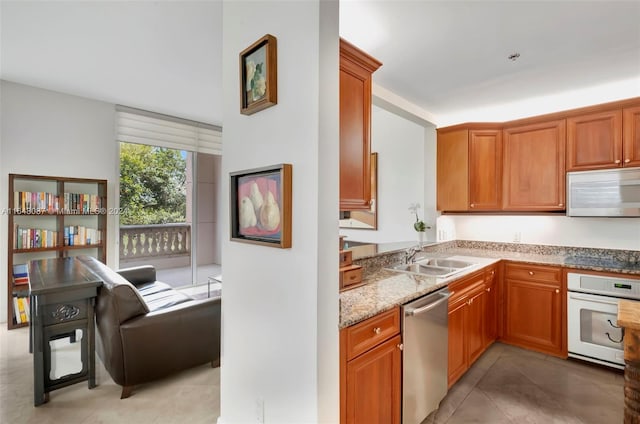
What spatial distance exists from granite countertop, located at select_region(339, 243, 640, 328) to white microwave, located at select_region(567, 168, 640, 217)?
0.49m

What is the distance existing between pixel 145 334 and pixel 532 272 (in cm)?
343

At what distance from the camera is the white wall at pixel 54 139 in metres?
3.34

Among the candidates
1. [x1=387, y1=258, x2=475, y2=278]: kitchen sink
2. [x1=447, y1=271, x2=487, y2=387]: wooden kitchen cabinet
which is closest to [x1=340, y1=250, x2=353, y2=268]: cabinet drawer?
[x1=387, y1=258, x2=475, y2=278]: kitchen sink

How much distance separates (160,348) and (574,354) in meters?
3.54

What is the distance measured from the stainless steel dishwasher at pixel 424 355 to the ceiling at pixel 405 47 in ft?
5.83

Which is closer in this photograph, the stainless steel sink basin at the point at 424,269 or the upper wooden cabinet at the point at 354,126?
the upper wooden cabinet at the point at 354,126

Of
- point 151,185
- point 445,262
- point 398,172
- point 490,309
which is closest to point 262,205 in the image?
point 445,262

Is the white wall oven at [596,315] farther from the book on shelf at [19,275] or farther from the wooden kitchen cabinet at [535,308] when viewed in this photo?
the book on shelf at [19,275]

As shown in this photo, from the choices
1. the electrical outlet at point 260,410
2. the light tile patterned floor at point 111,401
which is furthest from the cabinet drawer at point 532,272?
the light tile patterned floor at point 111,401

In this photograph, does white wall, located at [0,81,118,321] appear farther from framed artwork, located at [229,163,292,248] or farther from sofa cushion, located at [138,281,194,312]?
framed artwork, located at [229,163,292,248]

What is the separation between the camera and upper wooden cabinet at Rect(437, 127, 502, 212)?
355cm

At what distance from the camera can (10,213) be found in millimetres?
3289

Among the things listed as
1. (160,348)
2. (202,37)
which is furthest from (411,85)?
(160,348)

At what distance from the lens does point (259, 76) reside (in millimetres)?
1486
